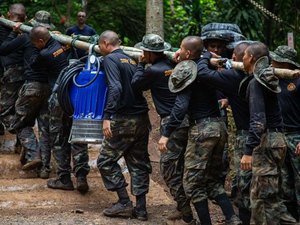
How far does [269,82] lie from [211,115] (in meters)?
1.02

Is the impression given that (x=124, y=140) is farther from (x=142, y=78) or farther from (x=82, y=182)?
(x=82, y=182)

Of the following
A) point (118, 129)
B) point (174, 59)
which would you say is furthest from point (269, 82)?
point (118, 129)

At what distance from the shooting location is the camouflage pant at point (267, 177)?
5.73m

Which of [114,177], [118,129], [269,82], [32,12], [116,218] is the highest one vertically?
[32,12]

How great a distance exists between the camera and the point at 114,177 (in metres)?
7.16

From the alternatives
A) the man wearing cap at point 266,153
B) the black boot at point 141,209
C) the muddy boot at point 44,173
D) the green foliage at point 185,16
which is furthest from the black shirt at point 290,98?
the green foliage at point 185,16

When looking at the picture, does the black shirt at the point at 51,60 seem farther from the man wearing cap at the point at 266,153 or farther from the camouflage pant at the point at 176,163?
the man wearing cap at the point at 266,153

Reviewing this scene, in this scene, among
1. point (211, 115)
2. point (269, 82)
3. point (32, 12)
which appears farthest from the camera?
point (32, 12)

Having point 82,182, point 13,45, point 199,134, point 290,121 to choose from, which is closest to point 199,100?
point 199,134

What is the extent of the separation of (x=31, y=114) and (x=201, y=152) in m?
3.33

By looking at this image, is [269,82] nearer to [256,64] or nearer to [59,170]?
[256,64]

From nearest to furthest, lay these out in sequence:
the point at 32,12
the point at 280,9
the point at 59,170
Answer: the point at 59,170, the point at 32,12, the point at 280,9

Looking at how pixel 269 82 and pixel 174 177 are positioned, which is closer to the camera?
pixel 269 82

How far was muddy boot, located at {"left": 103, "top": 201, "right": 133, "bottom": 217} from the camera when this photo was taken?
282 inches
